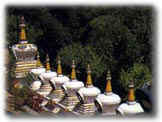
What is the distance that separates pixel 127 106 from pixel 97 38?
18.7m

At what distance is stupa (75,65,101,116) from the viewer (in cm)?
1009

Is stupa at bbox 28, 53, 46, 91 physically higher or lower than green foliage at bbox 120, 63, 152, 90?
higher

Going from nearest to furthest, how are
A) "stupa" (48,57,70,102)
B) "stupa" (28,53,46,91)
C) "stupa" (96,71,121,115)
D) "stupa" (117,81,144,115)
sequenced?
"stupa" (117,81,144,115)
"stupa" (96,71,121,115)
"stupa" (48,57,70,102)
"stupa" (28,53,46,91)

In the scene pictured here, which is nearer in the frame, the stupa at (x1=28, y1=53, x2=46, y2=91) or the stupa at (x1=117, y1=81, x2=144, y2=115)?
the stupa at (x1=117, y1=81, x2=144, y2=115)

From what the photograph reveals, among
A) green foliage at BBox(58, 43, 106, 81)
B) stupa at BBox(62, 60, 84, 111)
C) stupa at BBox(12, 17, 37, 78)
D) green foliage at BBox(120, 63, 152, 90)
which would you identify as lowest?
green foliage at BBox(120, 63, 152, 90)

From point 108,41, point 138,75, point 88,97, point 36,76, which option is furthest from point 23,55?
point 108,41

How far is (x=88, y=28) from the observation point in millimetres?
30969

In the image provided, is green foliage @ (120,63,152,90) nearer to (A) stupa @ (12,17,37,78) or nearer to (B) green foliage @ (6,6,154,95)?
(B) green foliage @ (6,6,154,95)

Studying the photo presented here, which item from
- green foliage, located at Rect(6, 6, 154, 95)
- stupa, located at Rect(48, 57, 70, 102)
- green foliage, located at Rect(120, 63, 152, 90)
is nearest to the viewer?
stupa, located at Rect(48, 57, 70, 102)

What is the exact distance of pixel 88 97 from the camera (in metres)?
10.2

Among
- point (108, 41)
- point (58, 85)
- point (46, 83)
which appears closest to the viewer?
point (58, 85)

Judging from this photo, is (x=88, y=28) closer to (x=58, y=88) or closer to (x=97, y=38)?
(x=97, y=38)

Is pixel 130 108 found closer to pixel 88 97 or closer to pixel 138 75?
pixel 88 97

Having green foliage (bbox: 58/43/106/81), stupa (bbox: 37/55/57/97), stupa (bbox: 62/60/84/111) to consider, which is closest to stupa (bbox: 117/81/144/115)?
stupa (bbox: 62/60/84/111)
